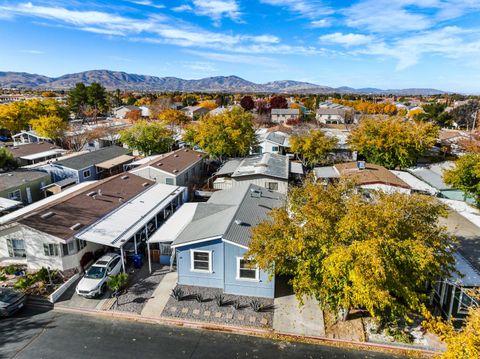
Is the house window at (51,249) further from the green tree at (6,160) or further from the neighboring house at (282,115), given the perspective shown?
the neighboring house at (282,115)

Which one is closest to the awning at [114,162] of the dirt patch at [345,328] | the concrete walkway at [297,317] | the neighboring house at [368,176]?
the neighboring house at [368,176]

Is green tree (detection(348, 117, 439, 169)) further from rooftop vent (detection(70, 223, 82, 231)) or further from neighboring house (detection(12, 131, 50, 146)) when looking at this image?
neighboring house (detection(12, 131, 50, 146))

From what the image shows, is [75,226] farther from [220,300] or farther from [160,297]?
[220,300]

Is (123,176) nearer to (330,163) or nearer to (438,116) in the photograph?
(330,163)

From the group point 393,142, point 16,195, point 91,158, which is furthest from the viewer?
point 393,142

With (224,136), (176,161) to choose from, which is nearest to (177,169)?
(176,161)

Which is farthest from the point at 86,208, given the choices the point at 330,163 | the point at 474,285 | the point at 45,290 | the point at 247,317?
the point at 330,163

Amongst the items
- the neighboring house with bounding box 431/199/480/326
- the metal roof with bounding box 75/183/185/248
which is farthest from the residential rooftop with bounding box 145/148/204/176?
the neighboring house with bounding box 431/199/480/326

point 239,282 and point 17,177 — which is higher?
point 17,177
